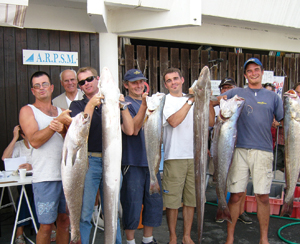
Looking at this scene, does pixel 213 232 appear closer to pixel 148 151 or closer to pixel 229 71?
pixel 148 151

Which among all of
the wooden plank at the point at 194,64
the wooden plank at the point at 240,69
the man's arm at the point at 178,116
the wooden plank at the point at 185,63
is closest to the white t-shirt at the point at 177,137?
the man's arm at the point at 178,116

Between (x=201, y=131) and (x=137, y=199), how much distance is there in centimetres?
116

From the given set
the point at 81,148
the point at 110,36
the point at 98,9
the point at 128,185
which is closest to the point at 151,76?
the point at 110,36

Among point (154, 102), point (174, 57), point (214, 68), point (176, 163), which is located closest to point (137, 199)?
point (176, 163)

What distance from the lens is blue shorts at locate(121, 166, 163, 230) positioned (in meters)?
3.41

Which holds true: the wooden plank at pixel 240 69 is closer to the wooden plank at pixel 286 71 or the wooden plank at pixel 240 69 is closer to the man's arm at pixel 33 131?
the wooden plank at pixel 286 71

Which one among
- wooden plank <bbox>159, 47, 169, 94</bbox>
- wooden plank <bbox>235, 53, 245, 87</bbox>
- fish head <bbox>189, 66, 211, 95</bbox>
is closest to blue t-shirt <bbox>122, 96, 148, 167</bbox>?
fish head <bbox>189, 66, 211, 95</bbox>

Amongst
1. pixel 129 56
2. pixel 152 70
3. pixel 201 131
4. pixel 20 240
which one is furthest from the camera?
pixel 152 70

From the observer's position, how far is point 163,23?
5445 millimetres

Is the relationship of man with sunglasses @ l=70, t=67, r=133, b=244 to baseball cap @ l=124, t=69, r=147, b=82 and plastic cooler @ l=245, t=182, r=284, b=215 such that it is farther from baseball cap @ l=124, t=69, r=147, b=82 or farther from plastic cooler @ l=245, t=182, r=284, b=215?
plastic cooler @ l=245, t=182, r=284, b=215

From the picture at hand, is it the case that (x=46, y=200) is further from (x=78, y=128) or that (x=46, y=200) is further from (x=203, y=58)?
(x=203, y=58)

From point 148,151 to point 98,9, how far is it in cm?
280

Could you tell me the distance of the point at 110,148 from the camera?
8.66 ft

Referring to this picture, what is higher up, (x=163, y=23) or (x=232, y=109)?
(x=163, y=23)
